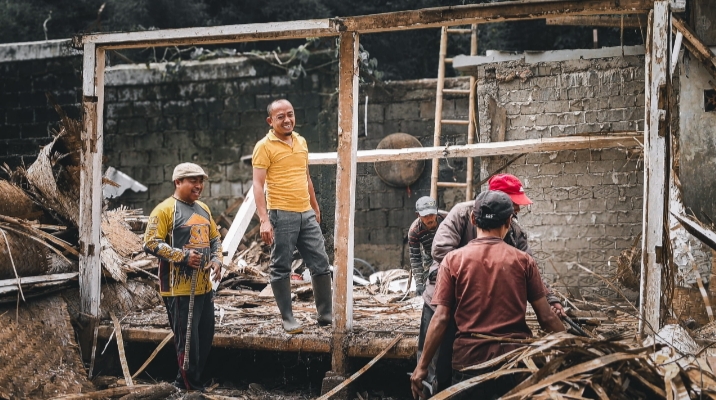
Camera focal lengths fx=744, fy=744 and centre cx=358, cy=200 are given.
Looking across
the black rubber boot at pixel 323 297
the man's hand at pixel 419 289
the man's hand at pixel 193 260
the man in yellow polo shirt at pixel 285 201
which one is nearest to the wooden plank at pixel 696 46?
the man's hand at pixel 419 289

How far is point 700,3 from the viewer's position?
7.20 meters

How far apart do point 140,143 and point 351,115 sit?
6.70 metres

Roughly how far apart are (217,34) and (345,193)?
64.3 inches

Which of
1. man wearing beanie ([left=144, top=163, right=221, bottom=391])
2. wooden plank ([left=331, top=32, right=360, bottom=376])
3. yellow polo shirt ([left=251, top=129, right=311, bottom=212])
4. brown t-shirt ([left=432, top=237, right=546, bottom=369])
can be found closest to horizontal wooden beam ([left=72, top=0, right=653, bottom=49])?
wooden plank ([left=331, top=32, right=360, bottom=376])

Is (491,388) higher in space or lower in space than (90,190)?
lower

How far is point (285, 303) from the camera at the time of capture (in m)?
6.04

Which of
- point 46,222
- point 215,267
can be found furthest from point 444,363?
point 46,222

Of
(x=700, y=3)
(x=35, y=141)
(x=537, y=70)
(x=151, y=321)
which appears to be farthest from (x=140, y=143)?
(x=700, y=3)

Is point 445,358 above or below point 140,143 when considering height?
below

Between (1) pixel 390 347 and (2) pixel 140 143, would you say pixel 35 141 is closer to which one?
(2) pixel 140 143

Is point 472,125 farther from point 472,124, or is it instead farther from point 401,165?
point 401,165

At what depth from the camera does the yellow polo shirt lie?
19.5ft

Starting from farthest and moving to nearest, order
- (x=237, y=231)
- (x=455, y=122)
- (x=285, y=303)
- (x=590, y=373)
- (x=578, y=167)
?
(x=455, y=122) → (x=578, y=167) → (x=237, y=231) → (x=285, y=303) → (x=590, y=373)

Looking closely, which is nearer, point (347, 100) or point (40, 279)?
point (347, 100)
